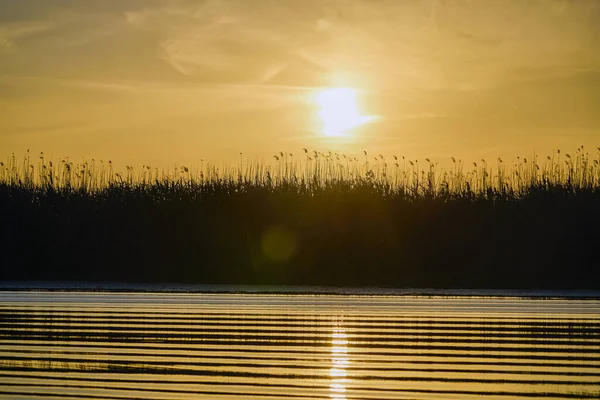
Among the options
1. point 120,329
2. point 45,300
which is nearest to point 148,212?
point 45,300

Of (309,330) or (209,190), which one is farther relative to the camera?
(209,190)

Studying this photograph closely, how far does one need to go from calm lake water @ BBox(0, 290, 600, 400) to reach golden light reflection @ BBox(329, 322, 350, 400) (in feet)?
0.04

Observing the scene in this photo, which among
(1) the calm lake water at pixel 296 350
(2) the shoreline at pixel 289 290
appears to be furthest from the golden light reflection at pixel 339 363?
(2) the shoreline at pixel 289 290

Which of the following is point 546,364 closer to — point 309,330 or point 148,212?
point 309,330

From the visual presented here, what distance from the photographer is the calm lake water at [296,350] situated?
7.32 meters

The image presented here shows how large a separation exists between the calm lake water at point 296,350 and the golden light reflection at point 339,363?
0.04ft

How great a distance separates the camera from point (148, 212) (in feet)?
79.3

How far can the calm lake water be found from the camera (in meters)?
7.32

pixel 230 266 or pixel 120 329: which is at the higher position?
pixel 230 266

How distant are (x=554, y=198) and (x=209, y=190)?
757cm

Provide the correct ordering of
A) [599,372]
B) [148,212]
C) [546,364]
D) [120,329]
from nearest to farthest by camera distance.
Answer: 1. [599,372]
2. [546,364]
3. [120,329]
4. [148,212]

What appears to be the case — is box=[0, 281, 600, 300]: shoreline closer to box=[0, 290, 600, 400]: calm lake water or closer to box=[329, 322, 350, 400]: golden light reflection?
box=[0, 290, 600, 400]: calm lake water

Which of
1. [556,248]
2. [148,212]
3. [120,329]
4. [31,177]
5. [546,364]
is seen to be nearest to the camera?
[546,364]

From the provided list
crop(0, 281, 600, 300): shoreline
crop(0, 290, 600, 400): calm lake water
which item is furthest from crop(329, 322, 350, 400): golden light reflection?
crop(0, 281, 600, 300): shoreline
